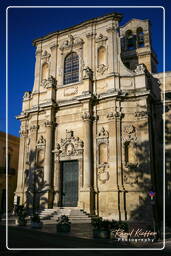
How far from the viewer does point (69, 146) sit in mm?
19828

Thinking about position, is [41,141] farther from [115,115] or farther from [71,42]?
[71,42]

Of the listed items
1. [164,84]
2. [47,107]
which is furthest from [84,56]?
[164,84]

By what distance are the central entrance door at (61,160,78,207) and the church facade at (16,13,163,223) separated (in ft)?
0.22

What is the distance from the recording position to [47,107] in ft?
68.8

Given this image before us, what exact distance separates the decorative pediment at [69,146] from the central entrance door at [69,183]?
642 mm

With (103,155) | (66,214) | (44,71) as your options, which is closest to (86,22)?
(44,71)

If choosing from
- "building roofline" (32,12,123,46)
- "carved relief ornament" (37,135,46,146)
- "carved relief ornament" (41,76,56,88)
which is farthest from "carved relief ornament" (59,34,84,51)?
"carved relief ornament" (37,135,46,146)

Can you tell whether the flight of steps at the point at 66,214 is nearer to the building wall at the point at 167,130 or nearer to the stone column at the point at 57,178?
the stone column at the point at 57,178

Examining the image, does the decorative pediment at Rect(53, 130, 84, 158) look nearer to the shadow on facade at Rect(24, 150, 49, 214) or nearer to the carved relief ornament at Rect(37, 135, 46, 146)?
the carved relief ornament at Rect(37, 135, 46, 146)

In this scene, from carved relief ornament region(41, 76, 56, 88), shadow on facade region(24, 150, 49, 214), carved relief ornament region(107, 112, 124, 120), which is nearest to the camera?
carved relief ornament region(107, 112, 124, 120)

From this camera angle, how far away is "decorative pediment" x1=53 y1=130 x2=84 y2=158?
63.4ft

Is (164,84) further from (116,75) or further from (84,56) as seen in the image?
(84,56)

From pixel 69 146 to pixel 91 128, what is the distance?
84.1 inches

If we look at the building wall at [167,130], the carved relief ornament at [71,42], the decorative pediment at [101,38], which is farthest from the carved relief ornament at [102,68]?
the building wall at [167,130]
